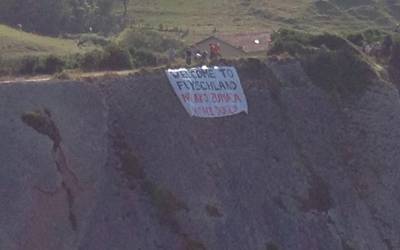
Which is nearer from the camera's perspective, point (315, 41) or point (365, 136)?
point (365, 136)

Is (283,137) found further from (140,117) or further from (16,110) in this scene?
(16,110)

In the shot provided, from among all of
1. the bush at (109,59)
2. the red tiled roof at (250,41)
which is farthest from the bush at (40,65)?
the red tiled roof at (250,41)

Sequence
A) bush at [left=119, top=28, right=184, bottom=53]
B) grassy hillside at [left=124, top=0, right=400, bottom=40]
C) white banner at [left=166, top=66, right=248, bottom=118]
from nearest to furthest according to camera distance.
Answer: white banner at [left=166, top=66, right=248, bottom=118] < bush at [left=119, top=28, right=184, bottom=53] < grassy hillside at [left=124, top=0, right=400, bottom=40]

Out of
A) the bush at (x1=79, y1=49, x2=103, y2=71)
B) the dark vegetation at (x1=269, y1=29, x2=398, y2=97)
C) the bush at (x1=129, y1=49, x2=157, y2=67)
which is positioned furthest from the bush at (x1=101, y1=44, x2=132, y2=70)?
the dark vegetation at (x1=269, y1=29, x2=398, y2=97)

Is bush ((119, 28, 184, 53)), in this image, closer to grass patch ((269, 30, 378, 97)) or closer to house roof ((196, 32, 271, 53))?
house roof ((196, 32, 271, 53))

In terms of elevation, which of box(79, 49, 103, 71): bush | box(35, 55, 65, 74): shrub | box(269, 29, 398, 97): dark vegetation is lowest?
box(269, 29, 398, 97): dark vegetation

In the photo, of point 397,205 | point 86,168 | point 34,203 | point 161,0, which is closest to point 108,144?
point 86,168
